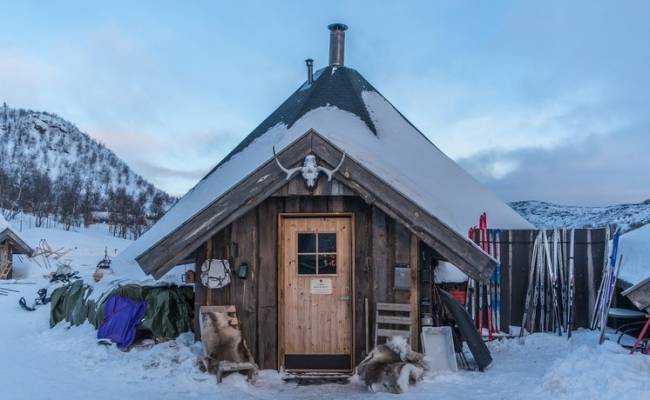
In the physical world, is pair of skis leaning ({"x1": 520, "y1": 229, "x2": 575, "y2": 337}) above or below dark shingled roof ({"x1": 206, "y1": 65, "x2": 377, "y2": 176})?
below

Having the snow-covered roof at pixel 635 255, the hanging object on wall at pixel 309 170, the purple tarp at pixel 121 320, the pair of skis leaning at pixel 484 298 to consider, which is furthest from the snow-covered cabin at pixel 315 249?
the snow-covered roof at pixel 635 255

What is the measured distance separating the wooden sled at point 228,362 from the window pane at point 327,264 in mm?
1231

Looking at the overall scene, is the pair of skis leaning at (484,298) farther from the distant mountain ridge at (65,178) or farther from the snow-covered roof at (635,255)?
the distant mountain ridge at (65,178)

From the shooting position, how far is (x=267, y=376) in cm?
659

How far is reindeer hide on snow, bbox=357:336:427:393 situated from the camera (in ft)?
19.5

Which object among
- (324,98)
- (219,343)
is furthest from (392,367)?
(324,98)

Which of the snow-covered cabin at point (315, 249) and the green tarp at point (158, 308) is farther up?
the snow-covered cabin at point (315, 249)

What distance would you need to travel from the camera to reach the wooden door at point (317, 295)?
269 inches

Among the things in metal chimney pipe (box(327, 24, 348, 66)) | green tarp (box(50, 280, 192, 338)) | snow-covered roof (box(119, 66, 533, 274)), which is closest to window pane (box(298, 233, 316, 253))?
snow-covered roof (box(119, 66, 533, 274))

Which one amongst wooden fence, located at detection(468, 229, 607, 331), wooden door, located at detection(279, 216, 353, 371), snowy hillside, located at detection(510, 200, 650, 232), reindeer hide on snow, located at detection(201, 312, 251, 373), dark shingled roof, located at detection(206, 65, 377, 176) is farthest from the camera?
snowy hillside, located at detection(510, 200, 650, 232)

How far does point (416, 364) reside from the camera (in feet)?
20.5

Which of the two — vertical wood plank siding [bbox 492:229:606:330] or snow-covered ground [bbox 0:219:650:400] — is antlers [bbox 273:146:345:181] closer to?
snow-covered ground [bbox 0:219:650:400]

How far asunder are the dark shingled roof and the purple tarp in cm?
378

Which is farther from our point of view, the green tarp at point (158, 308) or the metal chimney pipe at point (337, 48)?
the metal chimney pipe at point (337, 48)
